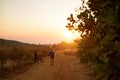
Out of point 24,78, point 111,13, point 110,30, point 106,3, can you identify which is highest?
point 106,3

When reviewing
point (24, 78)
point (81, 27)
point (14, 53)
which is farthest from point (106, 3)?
point (14, 53)

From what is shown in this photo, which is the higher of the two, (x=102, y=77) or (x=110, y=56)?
(x=110, y=56)

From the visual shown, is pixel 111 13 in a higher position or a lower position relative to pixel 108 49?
higher

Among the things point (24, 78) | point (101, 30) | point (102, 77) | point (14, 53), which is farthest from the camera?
point (14, 53)

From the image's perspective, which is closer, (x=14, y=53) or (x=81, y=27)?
(x=81, y=27)

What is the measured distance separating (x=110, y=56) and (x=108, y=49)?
0.19 metres

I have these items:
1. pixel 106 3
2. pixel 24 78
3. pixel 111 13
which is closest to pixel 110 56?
pixel 111 13

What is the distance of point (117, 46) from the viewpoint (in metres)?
6.48

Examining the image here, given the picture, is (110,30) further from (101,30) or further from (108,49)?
(101,30)

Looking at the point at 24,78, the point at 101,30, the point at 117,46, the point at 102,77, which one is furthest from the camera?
the point at 24,78

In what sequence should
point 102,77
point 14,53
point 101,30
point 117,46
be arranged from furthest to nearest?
point 14,53
point 101,30
point 102,77
point 117,46

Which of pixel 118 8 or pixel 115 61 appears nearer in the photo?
pixel 115 61

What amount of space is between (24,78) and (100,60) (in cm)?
1527

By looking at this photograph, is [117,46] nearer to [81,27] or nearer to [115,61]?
[115,61]
